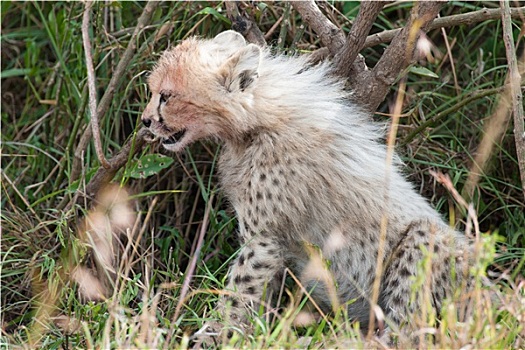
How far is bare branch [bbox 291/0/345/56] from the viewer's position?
12.4ft

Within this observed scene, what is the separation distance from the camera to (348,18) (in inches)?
172

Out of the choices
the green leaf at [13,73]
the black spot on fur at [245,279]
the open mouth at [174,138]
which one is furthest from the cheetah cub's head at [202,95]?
the green leaf at [13,73]

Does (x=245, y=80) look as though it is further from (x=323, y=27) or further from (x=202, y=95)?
(x=323, y=27)

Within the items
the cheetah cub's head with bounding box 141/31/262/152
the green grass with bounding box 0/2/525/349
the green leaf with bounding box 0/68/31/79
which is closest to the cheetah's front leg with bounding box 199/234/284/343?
the green grass with bounding box 0/2/525/349

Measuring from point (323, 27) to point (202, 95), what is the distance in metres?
0.64

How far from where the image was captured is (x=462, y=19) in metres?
3.84

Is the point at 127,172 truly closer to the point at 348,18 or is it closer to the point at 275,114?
the point at 275,114

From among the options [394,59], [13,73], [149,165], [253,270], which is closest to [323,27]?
[394,59]

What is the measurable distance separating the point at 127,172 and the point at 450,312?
1735 millimetres

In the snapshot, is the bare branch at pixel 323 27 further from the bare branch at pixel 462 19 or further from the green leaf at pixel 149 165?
the green leaf at pixel 149 165

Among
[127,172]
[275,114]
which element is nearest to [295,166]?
[275,114]

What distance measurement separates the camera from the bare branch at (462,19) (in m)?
3.76

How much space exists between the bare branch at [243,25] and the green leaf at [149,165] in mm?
641

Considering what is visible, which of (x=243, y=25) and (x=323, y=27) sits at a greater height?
(x=323, y=27)
